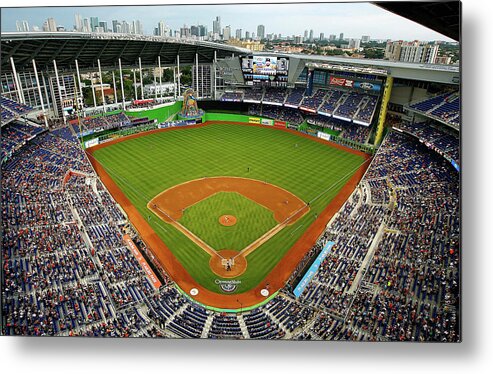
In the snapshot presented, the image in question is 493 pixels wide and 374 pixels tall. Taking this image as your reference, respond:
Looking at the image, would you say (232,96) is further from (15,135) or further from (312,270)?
(312,270)

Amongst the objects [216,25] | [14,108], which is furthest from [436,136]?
[14,108]

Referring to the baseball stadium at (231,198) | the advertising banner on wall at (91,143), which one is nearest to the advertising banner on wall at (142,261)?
the baseball stadium at (231,198)

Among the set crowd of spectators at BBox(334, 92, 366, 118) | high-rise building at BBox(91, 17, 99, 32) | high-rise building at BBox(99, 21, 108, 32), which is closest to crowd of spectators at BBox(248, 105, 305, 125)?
crowd of spectators at BBox(334, 92, 366, 118)

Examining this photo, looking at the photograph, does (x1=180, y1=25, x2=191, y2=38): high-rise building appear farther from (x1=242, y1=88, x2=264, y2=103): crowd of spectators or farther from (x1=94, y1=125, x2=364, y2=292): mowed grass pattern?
(x1=242, y1=88, x2=264, y2=103): crowd of spectators

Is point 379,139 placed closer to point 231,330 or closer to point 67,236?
point 231,330

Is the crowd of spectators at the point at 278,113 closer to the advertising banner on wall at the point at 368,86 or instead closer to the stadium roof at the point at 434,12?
the advertising banner on wall at the point at 368,86

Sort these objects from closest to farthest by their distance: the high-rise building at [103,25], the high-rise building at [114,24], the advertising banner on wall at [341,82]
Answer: the high-rise building at [103,25] → the high-rise building at [114,24] → the advertising banner on wall at [341,82]
